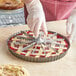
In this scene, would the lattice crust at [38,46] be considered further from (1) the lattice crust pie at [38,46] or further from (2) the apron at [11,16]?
(2) the apron at [11,16]

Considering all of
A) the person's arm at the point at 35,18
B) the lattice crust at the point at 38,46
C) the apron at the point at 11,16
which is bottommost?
the apron at the point at 11,16

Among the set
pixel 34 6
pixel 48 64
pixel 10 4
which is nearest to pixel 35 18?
pixel 34 6

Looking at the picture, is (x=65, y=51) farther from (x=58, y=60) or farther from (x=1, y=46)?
(x=1, y=46)

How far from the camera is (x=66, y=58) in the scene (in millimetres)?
863

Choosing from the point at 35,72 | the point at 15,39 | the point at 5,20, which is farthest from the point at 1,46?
the point at 5,20

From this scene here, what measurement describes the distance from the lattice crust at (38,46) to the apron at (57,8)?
34 centimetres

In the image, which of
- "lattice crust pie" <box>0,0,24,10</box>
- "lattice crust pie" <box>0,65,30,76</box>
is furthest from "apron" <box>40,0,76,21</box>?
"lattice crust pie" <box>0,0,24,10</box>

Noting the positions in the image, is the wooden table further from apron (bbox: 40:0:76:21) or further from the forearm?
apron (bbox: 40:0:76:21)

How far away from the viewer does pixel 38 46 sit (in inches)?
35.4

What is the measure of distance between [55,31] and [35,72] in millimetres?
401

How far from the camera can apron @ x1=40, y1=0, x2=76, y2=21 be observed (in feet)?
4.23

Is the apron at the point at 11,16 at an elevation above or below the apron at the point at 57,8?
below

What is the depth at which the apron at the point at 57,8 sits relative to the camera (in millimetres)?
1289

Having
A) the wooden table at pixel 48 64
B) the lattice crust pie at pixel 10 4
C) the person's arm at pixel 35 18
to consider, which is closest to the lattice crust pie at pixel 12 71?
the wooden table at pixel 48 64
